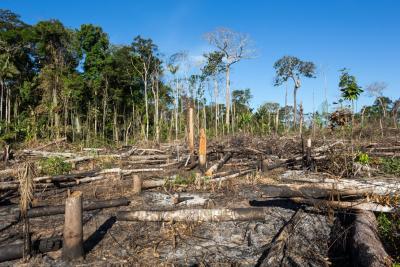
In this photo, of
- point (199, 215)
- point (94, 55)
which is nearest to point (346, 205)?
point (199, 215)

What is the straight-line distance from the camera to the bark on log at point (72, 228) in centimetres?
402

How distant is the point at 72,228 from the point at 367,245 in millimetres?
3394

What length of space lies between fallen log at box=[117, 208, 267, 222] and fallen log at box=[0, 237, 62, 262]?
119cm

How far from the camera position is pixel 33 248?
423 centimetres

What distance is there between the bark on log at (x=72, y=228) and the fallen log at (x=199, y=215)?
4.34ft

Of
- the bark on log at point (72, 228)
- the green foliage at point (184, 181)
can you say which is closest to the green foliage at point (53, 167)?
the green foliage at point (184, 181)

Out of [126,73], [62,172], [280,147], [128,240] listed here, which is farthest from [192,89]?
[128,240]

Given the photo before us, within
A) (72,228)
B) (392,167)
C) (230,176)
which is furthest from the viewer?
(392,167)

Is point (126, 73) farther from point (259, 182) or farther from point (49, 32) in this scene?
point (259, 182)

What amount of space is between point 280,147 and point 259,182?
16.7ft

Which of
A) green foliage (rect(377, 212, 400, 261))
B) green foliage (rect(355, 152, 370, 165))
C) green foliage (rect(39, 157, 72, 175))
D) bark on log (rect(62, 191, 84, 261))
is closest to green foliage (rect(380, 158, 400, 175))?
green foliage (rect(355, 152, 370, 165))

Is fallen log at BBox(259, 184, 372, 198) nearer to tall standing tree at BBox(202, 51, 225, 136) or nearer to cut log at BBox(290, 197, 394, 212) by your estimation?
cut log at BBox(290, 197, 394, 212)

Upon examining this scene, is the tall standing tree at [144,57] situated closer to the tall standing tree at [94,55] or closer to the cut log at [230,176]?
the tall standing tree at [94,55]

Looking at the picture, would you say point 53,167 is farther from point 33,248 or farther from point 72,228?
point 72,228
